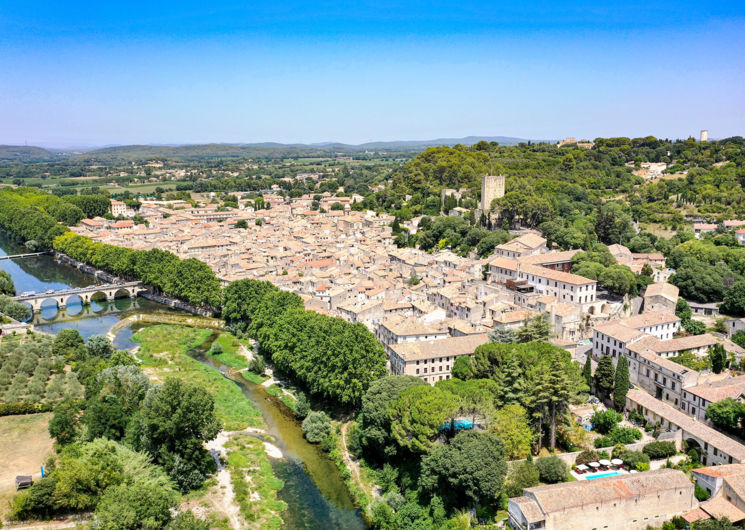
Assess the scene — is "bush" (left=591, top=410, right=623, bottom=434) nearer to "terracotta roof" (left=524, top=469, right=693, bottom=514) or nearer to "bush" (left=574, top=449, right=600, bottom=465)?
"bush" (left=574, top=449, right=600, bottom=465)

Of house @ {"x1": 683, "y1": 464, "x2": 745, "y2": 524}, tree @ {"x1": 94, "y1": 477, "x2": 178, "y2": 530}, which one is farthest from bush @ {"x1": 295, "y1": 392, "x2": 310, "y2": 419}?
house @ {"x1": 683, "y1": 464, "x2": 745, "y2": 524}

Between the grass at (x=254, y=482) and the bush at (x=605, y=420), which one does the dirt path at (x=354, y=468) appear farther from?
the bush at (x=605, y=420)

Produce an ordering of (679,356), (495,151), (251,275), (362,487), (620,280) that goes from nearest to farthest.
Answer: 1. (362,487)
2. (679,356)
3. (620,280)
4. (251,275)
5. (495,151)

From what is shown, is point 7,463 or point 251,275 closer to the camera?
point 7,463

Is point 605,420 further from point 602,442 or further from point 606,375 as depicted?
point 606,375

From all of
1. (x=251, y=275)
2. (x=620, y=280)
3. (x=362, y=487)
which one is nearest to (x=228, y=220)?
(x=251, y=275)

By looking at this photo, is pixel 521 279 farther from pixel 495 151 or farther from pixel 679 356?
pixel 495 151
